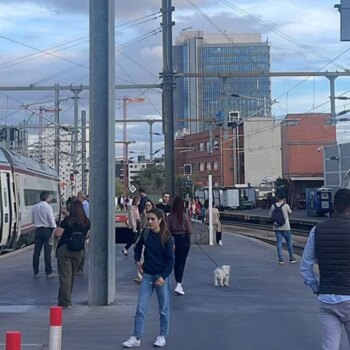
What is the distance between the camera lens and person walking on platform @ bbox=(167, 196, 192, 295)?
44.9ft

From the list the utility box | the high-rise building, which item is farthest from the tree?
the utility box

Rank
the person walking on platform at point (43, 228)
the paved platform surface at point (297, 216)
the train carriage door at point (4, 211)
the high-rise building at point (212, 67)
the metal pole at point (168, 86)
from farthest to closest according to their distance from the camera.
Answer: the high-rise building at point (212, 67), the paved platform surface at point (297, 216), the metal pole at point (168, 86), the train carriage door at point (4, 211), the person walking on platform at point (43, 228)

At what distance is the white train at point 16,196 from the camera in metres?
22.7

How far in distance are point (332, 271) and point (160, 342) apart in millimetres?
3181

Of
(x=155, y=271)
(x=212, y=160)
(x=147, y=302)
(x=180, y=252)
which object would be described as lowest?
(x=147, y=302)

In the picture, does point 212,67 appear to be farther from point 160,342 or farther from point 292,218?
point 160,342

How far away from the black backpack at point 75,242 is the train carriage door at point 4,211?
1032 centimetres

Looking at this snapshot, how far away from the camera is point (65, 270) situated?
12.2 m

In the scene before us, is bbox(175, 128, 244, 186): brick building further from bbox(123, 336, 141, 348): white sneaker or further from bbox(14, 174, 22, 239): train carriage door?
bbox(123, 336, 141, 348): white sneaker

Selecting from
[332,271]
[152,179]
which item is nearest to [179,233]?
[332,271]

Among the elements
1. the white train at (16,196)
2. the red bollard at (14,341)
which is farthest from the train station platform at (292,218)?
the red bollard at (14,341)

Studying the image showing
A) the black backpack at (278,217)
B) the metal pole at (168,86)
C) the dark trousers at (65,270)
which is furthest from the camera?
the metal pole at (168,86)

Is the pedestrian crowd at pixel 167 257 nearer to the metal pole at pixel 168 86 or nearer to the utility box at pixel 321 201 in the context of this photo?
the metal pole at pixel 168 86

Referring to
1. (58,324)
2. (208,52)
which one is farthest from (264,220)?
(58,324)
